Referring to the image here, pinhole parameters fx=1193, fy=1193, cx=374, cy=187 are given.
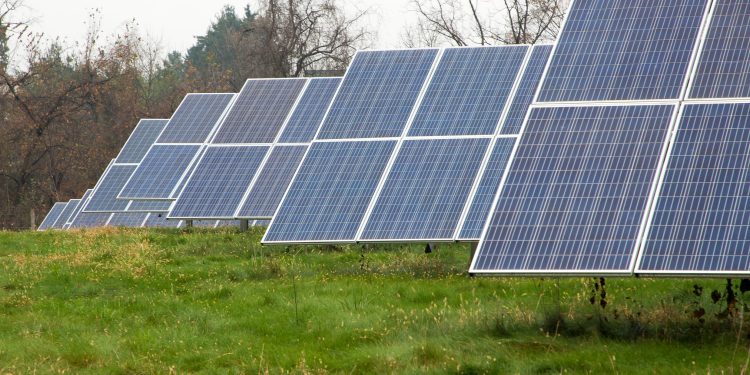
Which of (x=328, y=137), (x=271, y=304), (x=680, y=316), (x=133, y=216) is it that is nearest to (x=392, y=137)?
(x=328, y=137)

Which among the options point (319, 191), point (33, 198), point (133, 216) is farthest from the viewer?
point (33, 198)

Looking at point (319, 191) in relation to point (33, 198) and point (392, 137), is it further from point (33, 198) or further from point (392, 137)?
point (33, 198)

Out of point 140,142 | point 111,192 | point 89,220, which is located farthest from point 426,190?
point 89,220

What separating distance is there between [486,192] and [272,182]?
8.12 metres

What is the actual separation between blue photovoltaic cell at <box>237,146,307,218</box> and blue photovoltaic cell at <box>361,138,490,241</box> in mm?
5403

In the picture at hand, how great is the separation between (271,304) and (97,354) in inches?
133

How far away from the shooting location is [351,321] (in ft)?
47.2

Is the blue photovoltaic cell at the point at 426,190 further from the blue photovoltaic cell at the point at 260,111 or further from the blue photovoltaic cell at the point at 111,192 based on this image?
the blue photovoltaic cell at the point at 111,192

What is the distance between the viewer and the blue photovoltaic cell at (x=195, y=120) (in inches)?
1347

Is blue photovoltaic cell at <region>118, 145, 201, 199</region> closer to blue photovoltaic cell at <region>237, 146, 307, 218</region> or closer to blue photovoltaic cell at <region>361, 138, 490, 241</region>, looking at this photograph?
blue photovoltaic cell at <region>237, 146, 307, 218</region>

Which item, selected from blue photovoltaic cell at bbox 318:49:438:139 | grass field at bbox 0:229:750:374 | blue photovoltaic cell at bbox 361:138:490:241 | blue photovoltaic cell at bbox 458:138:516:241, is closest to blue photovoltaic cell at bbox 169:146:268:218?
grass field at bbox 0:229:750:374

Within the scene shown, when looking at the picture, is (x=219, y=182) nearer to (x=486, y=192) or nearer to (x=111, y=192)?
(x=486, y=192)

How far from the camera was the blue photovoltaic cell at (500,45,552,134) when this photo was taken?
1977 centimetres

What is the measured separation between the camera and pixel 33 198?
62125 mm
